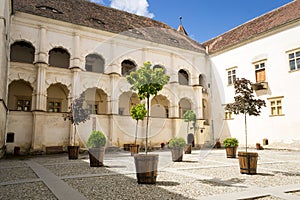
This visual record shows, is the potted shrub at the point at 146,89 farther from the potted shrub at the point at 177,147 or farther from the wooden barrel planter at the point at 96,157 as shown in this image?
the potted shrub at the point at 177,147

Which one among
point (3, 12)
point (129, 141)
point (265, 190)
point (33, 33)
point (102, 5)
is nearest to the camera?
point (265, 190)

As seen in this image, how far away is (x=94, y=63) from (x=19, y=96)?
6124 mm

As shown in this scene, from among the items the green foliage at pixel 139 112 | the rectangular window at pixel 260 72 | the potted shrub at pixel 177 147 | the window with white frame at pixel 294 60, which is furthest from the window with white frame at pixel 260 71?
the potted shrub at pixel 177 147

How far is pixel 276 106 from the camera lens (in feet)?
60.9

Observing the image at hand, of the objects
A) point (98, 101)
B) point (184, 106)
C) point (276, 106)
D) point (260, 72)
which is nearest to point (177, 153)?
point (98, 101)

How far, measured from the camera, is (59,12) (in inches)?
727

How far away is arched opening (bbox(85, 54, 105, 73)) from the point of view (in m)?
19.6

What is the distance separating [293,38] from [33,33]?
60.3 feet

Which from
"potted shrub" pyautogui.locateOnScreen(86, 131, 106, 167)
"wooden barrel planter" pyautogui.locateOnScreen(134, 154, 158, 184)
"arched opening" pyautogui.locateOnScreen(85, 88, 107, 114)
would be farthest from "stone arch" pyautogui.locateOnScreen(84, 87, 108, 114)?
"wooden barrel planter" pyautogui.locateOnScreen(134, 154, 158, 184)

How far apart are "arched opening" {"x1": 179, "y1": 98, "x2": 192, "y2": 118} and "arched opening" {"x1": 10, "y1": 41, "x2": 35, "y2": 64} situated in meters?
12.8

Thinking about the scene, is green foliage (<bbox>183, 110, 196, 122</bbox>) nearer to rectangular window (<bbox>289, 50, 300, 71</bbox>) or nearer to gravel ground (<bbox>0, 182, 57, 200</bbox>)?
rectangular window (<bbox>289, 50, 300, 71</bbox>)

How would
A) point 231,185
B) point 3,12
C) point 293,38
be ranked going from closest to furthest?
point 231,185 → point 3,12 → point 293,38

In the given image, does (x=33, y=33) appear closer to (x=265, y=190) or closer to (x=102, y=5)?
(x=102, y=5)

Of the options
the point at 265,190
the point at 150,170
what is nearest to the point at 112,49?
the point at 150,170
